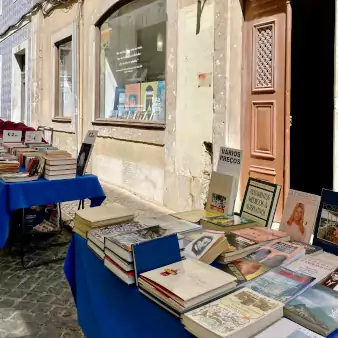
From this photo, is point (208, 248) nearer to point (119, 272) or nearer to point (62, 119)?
point (119, 272)

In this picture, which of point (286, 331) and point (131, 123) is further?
point (131, 123)

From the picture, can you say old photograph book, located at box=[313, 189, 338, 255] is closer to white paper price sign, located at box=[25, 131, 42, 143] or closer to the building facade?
the building facade

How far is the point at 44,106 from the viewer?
10.7 metres

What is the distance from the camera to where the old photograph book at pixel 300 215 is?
5.94ft

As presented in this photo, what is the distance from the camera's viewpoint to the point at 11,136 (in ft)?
16.0

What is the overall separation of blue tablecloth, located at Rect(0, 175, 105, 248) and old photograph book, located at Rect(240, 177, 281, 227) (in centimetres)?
177

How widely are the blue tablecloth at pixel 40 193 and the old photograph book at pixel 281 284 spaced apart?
92.0 inches

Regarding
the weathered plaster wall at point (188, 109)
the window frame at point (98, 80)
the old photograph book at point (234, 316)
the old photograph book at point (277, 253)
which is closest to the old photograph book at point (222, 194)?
the old photograph book at point (277, 253)

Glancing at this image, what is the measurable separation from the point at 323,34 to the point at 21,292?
462cm

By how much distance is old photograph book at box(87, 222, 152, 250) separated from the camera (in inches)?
68.3

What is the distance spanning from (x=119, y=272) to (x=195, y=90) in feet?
12.7

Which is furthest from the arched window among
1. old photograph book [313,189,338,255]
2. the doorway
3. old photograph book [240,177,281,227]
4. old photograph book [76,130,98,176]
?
old photograph book [313,189,338,255]

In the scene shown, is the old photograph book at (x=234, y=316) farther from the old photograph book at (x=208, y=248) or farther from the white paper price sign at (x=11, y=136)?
the white paper price sign at (x=11, y=136)

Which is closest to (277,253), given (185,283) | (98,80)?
(185,283)
